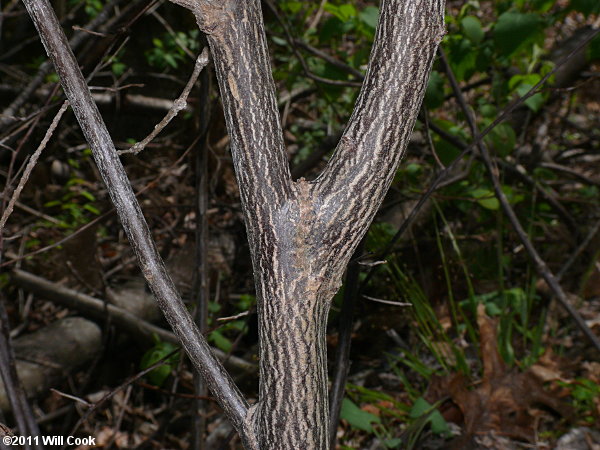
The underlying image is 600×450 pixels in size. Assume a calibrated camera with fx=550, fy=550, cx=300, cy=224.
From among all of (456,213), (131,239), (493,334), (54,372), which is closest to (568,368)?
(493,334)

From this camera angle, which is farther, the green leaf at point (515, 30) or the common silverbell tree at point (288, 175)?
the green leaf at point (515, 30)

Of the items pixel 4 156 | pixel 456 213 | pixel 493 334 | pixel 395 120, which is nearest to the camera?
pixel 395 120

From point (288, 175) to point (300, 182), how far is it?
2cm

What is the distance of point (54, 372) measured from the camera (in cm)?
287

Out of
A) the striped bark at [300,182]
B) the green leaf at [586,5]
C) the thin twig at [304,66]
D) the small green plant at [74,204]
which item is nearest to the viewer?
the striped bark at [300,182]

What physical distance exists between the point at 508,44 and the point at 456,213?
1.81 meters

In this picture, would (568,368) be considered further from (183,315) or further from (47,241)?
(47,241)

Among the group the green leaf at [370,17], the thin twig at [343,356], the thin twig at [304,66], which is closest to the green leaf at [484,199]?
the thin twig at [304,66]

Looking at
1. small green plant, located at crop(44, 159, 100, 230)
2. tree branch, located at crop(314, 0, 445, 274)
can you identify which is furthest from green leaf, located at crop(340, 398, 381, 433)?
small green plant, located at crop(44, 159, 100, 230)

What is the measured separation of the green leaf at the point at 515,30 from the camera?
2.09 meters

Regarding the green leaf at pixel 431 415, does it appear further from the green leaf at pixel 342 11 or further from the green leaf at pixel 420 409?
the green leaf at pixel 342 11

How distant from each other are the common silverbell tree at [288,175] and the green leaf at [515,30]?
1.37m

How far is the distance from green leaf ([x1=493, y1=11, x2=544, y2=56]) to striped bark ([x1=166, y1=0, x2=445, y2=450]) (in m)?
1.38

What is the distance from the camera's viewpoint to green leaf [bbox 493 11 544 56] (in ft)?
6.86
